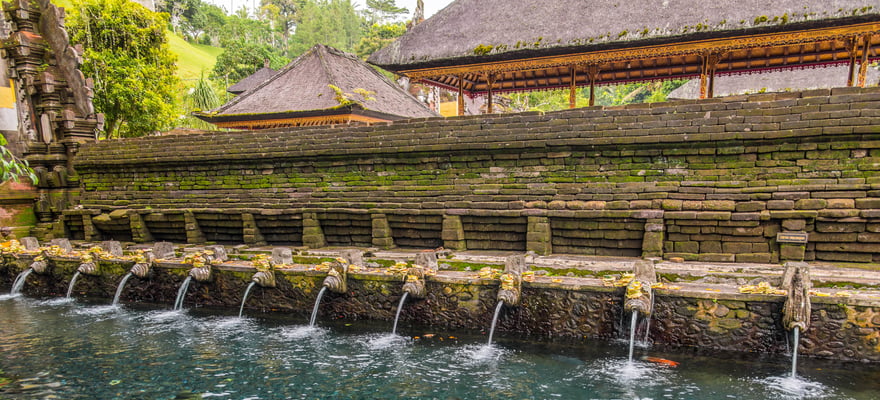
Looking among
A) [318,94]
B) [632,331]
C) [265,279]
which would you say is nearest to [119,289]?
[265,279]

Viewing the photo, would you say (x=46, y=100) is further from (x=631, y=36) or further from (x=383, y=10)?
(x=383, y=10)

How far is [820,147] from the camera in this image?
602cm

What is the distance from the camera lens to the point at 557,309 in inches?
215

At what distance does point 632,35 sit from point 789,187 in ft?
14.9

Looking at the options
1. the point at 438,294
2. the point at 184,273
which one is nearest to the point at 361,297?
the point at 438,294

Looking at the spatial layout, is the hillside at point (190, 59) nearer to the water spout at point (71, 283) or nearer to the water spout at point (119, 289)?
the water spout at point (71, 283)

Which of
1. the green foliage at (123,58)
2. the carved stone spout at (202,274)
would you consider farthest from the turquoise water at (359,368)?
the green foliage at (123,58)

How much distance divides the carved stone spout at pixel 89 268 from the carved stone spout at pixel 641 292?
26.0 feet

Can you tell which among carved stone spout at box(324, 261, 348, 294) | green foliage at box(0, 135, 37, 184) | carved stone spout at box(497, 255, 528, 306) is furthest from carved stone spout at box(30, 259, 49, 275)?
carved stone spout at box(497, 255, 528, 306)

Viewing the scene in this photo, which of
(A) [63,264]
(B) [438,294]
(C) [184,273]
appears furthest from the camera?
(A) [63,264]

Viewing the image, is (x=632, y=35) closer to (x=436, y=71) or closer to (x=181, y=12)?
(x=436, y=71)

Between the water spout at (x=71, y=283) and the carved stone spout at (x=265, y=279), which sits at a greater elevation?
the carved stone spout at (x=265, y=279)

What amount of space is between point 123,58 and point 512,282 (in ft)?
48.5

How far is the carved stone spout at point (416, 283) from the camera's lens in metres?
5.84
